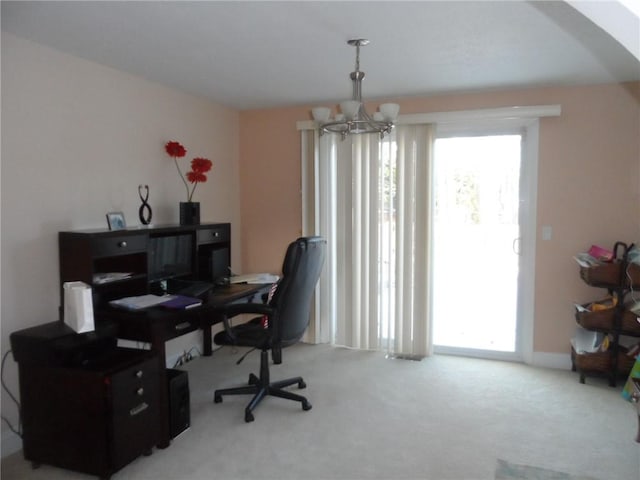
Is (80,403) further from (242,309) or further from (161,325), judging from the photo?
(242,309)

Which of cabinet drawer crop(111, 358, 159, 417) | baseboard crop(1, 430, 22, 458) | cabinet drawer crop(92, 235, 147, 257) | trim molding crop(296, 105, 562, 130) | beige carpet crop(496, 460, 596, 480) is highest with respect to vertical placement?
trim molding crop(296, 105, 562, 130)

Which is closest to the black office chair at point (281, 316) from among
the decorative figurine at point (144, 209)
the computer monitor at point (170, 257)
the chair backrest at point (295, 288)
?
the chair backrest at point (295, 288)

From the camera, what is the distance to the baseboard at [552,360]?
356 cm

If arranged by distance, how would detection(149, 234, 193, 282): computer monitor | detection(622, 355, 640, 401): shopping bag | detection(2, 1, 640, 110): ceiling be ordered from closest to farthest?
detection(2, 1, 640, 110): ceiling, detection(622, 355, 640, 401): shopping bag, detection(149, 234, 193, 282): computer monitor

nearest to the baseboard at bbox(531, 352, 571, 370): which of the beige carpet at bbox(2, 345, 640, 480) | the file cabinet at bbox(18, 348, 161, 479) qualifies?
the beige carpet at bbox(2, 345, 640, 480)

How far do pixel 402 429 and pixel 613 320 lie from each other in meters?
1.76

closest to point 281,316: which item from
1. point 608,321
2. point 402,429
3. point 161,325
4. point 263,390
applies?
point 263,390

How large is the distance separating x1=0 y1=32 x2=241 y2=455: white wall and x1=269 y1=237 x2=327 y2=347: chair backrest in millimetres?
1254

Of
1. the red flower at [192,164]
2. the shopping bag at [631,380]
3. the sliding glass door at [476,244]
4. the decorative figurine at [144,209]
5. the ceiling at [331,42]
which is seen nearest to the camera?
the ceiling at [331,42]

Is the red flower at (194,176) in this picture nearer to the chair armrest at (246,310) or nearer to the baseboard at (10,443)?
the chair armrest at (246,310)

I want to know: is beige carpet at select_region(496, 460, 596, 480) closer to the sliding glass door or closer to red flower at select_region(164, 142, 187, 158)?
the sliding glass door

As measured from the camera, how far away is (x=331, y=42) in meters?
2.50

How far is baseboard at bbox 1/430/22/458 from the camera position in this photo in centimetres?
235

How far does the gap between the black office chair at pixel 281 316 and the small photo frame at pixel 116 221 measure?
91 cm
